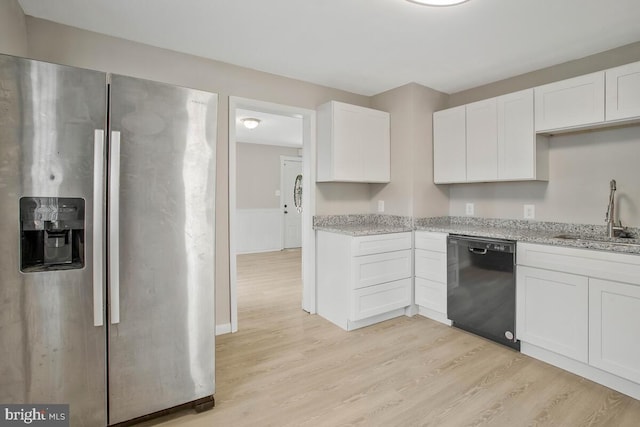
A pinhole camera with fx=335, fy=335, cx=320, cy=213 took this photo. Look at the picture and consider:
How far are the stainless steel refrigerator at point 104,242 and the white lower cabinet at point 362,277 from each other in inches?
57.7

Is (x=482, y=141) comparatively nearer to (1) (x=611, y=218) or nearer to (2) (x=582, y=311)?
(1) (x=611, y=218)

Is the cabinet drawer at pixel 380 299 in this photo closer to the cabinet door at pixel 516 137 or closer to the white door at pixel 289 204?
the cabinet door at pixel 516 137

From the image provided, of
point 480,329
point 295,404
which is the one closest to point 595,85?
point 480,329

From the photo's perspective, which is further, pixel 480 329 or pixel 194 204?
pixel 480 329

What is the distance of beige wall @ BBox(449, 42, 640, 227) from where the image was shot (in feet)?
8.38

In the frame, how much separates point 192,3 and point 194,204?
1276 millimetres

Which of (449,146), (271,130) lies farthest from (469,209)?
(271,130)

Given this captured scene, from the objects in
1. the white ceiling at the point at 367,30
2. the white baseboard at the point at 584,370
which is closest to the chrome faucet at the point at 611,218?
the white baseboard at the point at 584,370

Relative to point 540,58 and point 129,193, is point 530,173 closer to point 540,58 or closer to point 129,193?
point 540,58

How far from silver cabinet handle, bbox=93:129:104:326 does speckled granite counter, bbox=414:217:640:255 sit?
264cm

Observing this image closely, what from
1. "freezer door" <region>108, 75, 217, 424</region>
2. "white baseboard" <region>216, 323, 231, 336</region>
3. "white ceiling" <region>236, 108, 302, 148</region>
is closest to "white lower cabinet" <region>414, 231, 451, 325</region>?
"white baseboard" <region>216, 323, 231, 336</region>

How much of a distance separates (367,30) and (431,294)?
239 centimetres

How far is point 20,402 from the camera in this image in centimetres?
147

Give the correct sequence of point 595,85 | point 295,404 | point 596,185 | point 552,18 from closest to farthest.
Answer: point 295,404 → point 552,18 → point 595,85 → point 596,185
